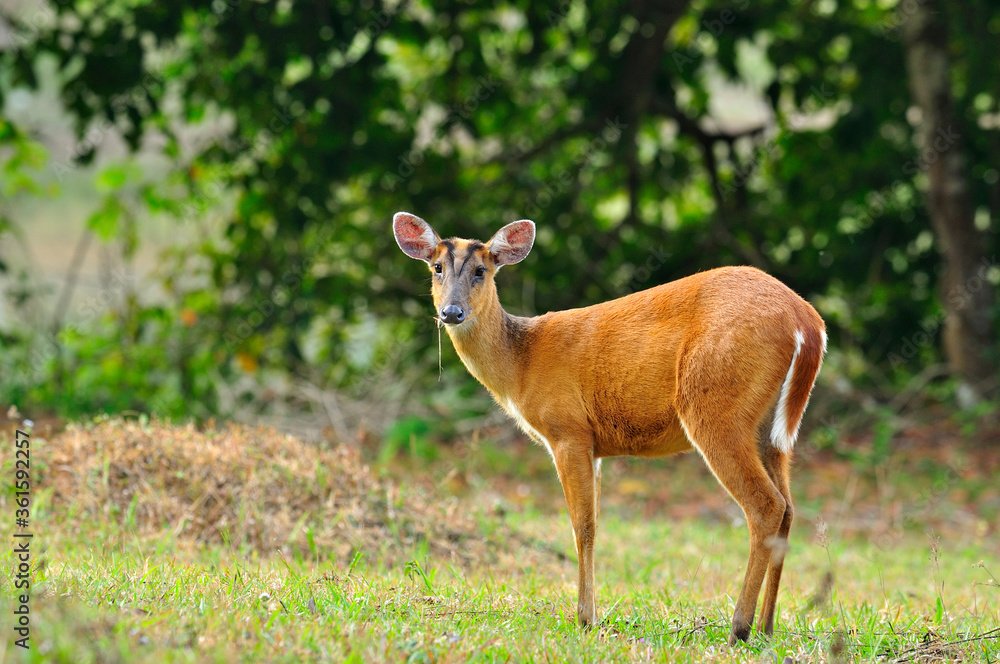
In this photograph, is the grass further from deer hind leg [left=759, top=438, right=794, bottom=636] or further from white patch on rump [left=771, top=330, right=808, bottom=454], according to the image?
white patch on rump [left=771, top=330, right=808, bottom=454]

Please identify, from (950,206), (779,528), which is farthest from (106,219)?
(950,206)

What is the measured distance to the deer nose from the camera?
4.46 metres

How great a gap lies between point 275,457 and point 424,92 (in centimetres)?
559

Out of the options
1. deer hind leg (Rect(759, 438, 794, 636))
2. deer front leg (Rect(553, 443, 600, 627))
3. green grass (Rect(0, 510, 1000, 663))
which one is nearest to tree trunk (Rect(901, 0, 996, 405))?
green grass (Rect(0, 510, 1000, 663))

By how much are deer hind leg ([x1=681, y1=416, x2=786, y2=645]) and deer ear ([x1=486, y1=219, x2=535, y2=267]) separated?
4.74 feet

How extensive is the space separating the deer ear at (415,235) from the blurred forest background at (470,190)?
4104mm

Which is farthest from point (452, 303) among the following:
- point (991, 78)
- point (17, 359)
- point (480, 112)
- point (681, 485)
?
point (991, 78)

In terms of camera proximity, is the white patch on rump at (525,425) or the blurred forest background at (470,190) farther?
the blurred forest background at (470,190)

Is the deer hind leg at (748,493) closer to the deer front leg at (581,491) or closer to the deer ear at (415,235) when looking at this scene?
the deer front leg at (581,491)

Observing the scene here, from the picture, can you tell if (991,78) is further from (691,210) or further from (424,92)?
(424,92)

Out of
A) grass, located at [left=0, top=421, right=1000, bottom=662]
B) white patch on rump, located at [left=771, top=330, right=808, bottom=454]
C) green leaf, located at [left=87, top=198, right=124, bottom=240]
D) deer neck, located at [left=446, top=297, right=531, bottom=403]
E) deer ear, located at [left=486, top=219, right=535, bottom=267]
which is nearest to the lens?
grass, located at [left=0, top=421, right=1000, bottom=662]

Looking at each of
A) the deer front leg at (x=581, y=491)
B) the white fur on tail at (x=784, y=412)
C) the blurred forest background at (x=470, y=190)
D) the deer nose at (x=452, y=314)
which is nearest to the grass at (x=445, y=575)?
the deer front leg at (x=581, y=491)

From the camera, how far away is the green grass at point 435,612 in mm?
3088

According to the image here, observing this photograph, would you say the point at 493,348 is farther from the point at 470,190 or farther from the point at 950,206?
the point at 950,206
